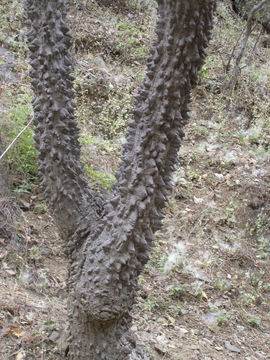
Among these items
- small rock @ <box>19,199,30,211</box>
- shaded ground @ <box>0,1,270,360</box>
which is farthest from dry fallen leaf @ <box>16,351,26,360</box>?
small rock @ <box>19,199,30,211</box>

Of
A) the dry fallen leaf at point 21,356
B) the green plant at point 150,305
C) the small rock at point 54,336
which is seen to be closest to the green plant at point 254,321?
the green plant at point 150,305

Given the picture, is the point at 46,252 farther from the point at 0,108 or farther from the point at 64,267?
the point at 0,108

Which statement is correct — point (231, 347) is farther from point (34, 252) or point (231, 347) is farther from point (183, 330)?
point (34, 252)

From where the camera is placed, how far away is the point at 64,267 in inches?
150

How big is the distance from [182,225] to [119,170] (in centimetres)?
279

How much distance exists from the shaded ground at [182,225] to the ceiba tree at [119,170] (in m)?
0.60

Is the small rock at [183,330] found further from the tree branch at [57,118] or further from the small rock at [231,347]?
the tree branch at [57,118]

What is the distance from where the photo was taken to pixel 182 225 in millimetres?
4953

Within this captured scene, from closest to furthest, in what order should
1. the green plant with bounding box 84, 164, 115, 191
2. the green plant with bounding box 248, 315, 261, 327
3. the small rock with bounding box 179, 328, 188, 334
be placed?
the small rock with bounding box 179, 328, 188, 334
the green plant with bounding box 248, 315, 261, 327
the green plant with bounding box 84, 164, 115, 191

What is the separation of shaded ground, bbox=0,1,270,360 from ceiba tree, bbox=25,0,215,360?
0.60 meters

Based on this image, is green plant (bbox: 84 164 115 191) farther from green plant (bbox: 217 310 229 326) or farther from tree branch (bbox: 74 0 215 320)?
tree branch (bbox: 74 0 215 320)

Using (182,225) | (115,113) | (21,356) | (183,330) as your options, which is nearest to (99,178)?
(182,225)

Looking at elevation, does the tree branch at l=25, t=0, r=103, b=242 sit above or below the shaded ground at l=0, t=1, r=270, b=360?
above

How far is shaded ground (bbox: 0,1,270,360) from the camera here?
334cm
